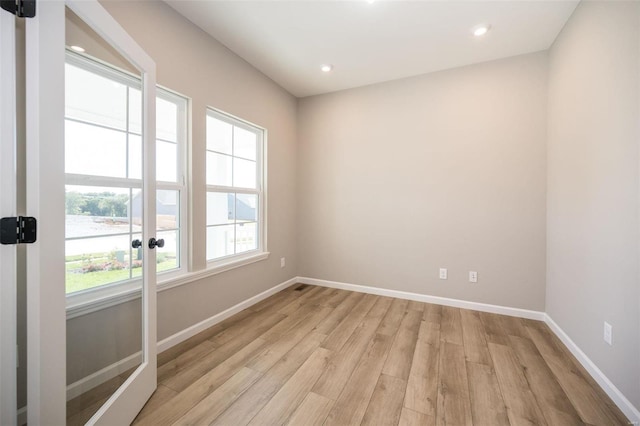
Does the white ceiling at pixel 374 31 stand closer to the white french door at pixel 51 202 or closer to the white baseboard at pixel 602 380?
the white french door at pixel 51 202

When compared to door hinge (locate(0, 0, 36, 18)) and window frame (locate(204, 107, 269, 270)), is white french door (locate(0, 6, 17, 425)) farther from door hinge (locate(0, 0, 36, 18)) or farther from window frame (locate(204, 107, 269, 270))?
window frame (locate(204, 107, 269, 270))

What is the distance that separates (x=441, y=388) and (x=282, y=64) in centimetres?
330

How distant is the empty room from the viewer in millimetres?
999

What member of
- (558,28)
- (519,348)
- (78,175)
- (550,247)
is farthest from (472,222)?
(78,175)

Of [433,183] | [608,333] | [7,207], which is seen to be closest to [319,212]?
[433,183]

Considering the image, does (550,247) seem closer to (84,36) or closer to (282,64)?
(282,64)

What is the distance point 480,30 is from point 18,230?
329 cm

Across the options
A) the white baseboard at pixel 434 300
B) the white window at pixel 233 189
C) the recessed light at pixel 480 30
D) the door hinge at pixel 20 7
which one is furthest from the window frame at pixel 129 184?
the recessed light at pixel 480 30

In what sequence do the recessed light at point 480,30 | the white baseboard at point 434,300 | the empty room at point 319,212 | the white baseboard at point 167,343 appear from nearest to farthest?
the empty room at point 319,212 → the white baseboard at point 167,343 → the recessed light at point 480,30 → the white baseboard at point 434,300

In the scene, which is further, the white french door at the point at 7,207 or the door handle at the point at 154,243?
the door handle at the point at 154,243

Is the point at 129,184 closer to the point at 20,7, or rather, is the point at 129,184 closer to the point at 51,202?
the point at 51,202

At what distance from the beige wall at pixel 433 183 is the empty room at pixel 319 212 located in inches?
1.0

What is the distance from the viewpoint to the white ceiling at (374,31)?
196 cm

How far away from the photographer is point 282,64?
2.82 meters
